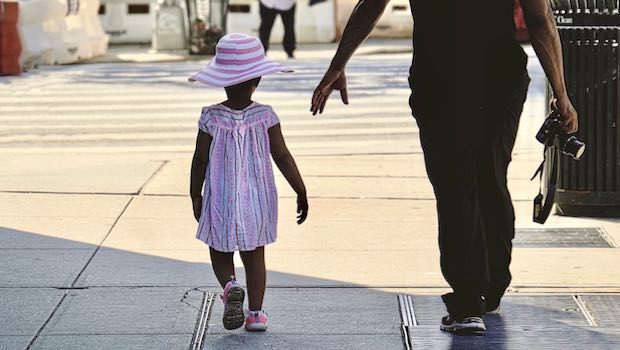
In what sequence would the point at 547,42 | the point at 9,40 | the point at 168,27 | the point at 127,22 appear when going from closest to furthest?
the point at 547,42
the point at 9,40
the point at 168,27
the point at 127,22

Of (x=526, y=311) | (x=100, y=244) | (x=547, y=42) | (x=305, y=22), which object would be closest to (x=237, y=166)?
(x=547, y=42)

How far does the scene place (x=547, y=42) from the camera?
5492 millimetres

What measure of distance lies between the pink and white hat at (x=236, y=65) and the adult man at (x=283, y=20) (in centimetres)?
1532

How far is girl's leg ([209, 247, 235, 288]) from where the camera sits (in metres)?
5.79

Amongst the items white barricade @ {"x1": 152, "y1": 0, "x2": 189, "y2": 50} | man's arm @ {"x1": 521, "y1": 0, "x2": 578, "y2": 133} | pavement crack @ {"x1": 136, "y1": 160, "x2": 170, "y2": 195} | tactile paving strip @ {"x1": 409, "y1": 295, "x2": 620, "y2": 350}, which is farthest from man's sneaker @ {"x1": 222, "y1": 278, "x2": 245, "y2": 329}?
white barricade @ {"x1": 152, "y1": 0, "x2": 189, "y2": 50}

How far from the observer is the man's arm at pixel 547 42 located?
546cm

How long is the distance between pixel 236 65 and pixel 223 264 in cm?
82

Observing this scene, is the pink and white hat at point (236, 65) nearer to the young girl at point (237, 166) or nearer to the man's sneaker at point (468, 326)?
the young girl at point (237, 166)

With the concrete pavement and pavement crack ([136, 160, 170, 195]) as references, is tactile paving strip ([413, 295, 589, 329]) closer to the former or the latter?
the concrete pavement

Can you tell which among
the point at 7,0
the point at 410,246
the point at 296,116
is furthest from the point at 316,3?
the point at 410,246

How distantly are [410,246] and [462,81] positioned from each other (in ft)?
7.10

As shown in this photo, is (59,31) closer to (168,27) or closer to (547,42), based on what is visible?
(168,27)

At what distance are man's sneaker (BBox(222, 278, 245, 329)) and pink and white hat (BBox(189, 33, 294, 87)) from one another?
824 mm

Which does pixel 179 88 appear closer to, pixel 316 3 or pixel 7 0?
pixel 7 0
